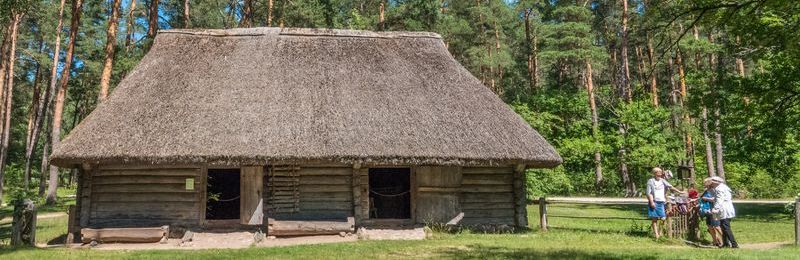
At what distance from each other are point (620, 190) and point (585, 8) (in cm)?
941

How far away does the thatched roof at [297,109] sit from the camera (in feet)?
40.1

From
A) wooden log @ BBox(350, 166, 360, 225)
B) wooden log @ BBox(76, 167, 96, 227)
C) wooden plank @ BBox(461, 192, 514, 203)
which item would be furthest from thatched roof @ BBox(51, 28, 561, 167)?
wooden plank @ BBox(461, 192, 514, 203)

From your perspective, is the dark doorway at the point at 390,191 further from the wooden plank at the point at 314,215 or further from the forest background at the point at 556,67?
the forest background at the point at 556,67

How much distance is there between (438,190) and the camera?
13961mm

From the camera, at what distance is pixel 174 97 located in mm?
13820

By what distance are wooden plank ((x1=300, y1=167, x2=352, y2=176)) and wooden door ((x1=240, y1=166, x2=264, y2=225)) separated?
0.96 m

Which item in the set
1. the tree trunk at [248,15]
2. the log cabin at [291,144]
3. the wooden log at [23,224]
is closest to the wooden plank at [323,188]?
the log cabin at [291,144]

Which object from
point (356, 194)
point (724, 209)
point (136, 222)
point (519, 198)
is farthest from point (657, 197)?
point (136, 222)

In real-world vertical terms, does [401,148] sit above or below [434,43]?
below

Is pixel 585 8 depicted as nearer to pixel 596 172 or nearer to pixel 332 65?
pixel 596 172

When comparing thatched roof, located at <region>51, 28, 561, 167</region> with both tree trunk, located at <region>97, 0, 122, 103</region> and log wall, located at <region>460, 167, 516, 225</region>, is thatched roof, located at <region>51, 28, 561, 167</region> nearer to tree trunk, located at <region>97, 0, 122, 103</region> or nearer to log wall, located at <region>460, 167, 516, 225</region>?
log wall, located at <region>460, 167, 516, 225</region>

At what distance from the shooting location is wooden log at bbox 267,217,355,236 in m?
12.7

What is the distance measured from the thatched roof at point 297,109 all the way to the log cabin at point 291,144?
0.13ft

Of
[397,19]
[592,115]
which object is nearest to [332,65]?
[397,19]
